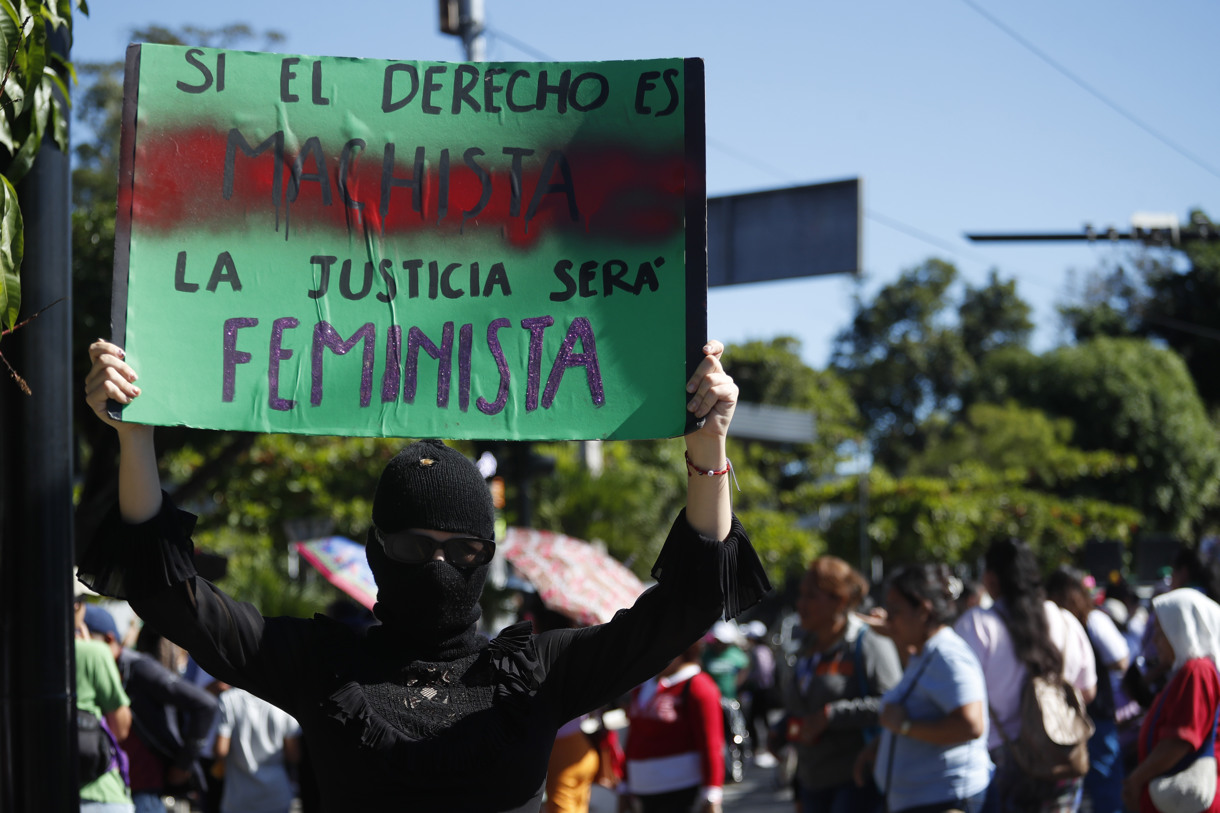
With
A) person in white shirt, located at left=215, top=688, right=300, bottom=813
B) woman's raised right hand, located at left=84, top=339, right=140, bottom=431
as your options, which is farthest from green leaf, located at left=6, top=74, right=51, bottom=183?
person in white shirt, located at left=215, top=688, right=300, bottom=813

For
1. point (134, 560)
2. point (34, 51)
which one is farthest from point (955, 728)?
point (34, 51)

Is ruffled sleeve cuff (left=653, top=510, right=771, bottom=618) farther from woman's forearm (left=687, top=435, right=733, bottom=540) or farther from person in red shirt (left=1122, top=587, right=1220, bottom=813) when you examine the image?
person in red shirt (left=1122, top=587, right=1220, bottom=813)

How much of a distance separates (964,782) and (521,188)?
3.55 metres

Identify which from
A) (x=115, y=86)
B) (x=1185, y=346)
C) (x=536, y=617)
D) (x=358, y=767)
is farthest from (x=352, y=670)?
(x=1185, y=346)

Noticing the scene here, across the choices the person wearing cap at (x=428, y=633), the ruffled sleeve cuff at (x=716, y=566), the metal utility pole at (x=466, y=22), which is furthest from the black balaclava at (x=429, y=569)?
the metal utility pole at (x=466, y=22)

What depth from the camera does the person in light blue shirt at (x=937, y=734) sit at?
5.13m

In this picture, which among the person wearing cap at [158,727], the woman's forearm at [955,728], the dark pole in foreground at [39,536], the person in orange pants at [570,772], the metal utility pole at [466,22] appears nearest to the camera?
the dark pole in foreground at [39,536]

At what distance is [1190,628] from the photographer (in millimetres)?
5012

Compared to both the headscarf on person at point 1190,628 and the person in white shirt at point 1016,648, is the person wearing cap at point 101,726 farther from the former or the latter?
the headscarf on person at point 1190,628

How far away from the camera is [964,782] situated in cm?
519

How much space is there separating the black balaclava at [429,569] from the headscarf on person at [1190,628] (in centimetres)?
348

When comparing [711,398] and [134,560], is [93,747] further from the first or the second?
[711,398]

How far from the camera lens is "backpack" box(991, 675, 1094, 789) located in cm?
561

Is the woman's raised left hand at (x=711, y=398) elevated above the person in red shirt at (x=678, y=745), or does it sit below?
above
